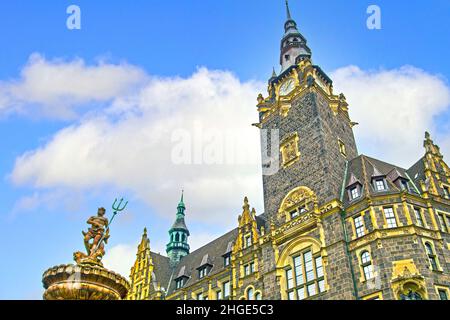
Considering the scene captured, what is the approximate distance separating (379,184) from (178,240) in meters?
39.3

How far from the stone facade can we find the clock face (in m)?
0.16

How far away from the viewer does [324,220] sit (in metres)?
32.8

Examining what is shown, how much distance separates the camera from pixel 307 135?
39.2 metres

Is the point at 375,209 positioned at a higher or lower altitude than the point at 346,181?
lower

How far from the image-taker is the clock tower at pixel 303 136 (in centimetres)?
→ 3634

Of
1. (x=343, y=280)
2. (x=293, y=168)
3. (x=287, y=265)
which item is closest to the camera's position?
(x=343, y=280)

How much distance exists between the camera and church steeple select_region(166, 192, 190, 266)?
62644 mm

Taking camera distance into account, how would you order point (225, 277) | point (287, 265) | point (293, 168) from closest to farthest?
point (287, 265), point (293, 168), point (225, 277)

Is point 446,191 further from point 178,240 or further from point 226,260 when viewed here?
point 178,240
